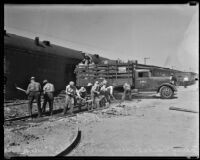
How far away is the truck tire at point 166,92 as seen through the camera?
16719mm

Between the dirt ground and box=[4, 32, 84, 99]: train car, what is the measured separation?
5.52 meters

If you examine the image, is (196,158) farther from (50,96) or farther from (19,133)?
(50,96)

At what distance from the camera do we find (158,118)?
9.88 m

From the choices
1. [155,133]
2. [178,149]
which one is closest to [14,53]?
[155,133]

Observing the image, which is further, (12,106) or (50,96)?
(12,106)

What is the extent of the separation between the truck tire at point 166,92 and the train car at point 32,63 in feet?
22.4

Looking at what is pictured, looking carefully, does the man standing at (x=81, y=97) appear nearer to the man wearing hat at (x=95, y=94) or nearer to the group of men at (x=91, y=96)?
the group of men at (x=91, y=96)

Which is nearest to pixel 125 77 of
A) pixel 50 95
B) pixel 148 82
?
pixel 148 82

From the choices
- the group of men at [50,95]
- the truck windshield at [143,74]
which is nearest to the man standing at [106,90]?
the group of men at [50,95]

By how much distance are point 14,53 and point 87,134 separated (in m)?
9.04

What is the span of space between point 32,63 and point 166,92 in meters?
8.76

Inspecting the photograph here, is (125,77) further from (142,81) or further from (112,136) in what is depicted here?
(112,136)

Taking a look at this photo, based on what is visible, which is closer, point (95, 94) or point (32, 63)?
point (95, 94)

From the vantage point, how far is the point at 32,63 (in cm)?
1580
